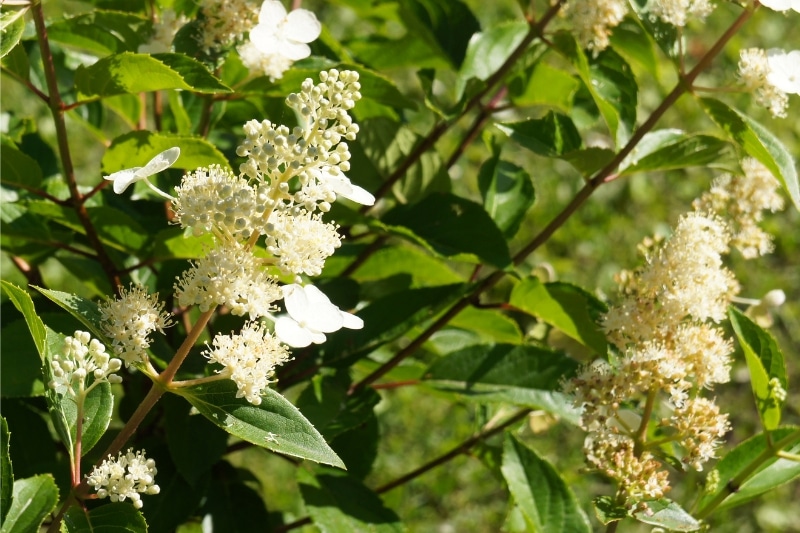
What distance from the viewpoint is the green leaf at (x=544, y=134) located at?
4.94 ft

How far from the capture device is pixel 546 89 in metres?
1.78

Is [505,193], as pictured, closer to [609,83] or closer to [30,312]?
[609,83]

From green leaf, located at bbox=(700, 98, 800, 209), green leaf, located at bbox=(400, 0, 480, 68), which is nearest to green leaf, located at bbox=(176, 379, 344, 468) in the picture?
green leaf, located at bbox=(700, 98, 800, 209)

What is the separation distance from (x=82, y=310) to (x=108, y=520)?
0.23 meters

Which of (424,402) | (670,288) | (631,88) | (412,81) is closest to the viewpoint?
(670,288)

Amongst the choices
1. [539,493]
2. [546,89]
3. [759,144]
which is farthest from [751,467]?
→ [546,89]

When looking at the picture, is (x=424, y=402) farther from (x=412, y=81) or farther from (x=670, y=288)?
(x=670, y=288)

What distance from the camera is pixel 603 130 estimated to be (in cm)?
445

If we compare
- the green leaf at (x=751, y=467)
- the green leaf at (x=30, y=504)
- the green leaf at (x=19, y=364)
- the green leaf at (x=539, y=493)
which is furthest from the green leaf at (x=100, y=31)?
the green leaf at (x=751, y=467)

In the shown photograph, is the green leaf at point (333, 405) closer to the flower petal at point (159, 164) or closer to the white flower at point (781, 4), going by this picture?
the flower petal at point (159, 164)

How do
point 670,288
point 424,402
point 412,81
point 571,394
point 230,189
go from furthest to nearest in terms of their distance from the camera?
point 412,81 < point 424,402 < point 571,394 < point 670,288 < point 230,189

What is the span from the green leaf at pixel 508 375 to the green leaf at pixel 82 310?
0.71 metres

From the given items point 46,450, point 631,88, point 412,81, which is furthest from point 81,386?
point 412,81

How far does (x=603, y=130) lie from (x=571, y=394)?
318 cm
